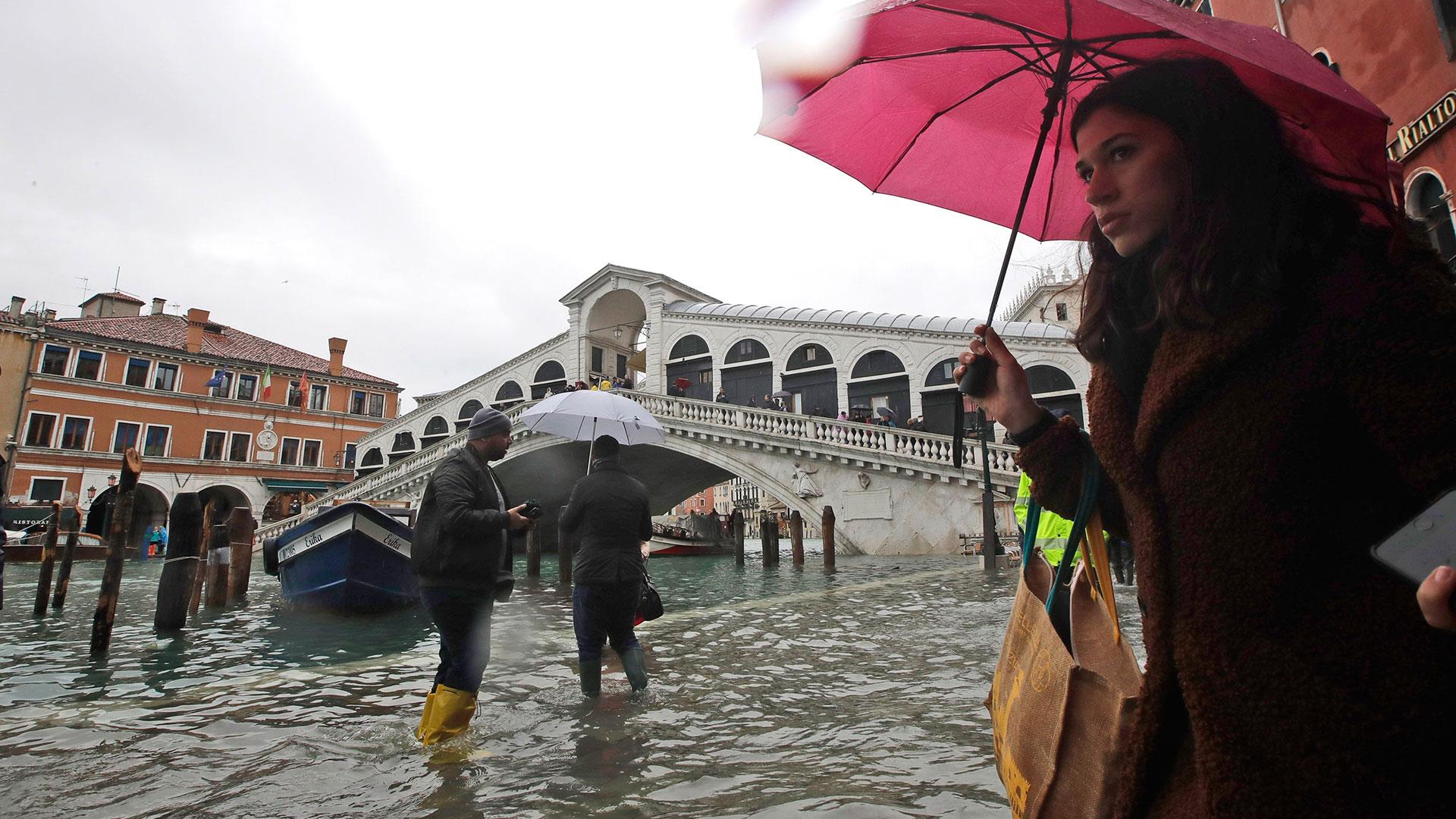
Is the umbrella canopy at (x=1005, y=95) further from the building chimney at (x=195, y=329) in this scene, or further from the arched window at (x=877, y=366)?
the building chimney at (x=195, y=329)

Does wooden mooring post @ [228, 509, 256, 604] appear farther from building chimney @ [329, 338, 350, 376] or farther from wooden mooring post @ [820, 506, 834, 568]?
building chimney @ [329, 338, 350, 376]

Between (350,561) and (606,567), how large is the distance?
21.5 feet

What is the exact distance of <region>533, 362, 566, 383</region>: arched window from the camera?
103 feet

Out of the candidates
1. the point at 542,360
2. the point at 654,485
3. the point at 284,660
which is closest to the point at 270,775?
the point at 284,660

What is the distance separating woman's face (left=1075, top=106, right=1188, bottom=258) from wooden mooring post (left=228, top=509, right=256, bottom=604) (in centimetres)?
1269

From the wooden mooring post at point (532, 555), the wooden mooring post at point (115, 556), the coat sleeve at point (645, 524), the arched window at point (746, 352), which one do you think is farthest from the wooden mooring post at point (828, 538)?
the wooden mooring post at point (115, 556)

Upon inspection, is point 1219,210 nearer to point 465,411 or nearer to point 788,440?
point 788,440

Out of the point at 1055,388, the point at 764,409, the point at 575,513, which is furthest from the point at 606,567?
the point at 1055,388

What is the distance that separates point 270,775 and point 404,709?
1.28 meters

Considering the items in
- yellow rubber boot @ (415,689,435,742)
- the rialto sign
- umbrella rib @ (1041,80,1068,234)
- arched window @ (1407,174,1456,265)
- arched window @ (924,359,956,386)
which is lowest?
yellow rubber boot @ (415,689,435,742)

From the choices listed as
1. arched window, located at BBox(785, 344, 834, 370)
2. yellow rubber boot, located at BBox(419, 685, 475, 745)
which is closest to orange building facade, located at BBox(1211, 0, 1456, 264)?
yellow rubber boot, located at BBox(419, 685, 475, 745)

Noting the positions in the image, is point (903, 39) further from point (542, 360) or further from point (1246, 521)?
point (542, 360)

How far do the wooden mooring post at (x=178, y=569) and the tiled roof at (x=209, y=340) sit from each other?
→ 3049 centimetres

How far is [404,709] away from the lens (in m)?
4.62
